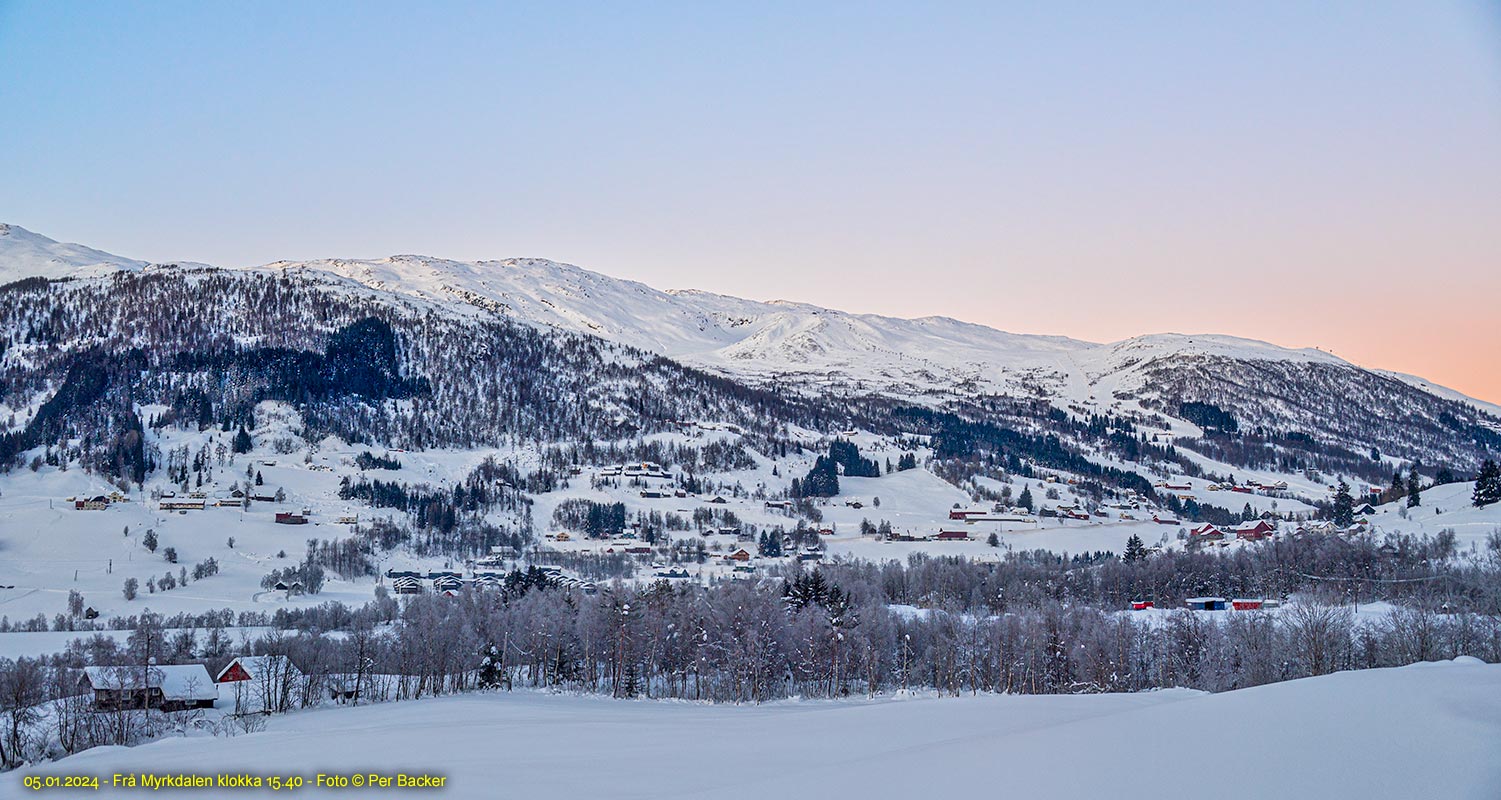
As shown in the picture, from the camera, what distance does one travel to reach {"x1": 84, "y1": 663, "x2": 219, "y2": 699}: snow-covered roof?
48656 mm

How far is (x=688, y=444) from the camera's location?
6801 inches

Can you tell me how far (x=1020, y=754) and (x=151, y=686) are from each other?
4970 centimetres

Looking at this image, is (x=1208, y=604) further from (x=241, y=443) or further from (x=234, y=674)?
(x=241, y=443)

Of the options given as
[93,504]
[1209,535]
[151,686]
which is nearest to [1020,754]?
[151,686]

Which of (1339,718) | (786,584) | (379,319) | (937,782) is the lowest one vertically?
(786,584)

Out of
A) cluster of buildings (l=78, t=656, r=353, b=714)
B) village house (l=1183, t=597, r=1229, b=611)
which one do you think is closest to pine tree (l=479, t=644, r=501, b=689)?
cluster of buildings (l=78, t=656, r=353, b=714)

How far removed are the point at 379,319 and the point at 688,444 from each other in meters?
72.6

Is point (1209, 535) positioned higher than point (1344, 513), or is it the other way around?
point (1344, 513)

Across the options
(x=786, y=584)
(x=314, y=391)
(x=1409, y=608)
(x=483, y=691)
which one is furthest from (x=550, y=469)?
(x=1409, y=608)

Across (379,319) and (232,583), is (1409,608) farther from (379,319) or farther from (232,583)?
(379,319)

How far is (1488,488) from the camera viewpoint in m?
100

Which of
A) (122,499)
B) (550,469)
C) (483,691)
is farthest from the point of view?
(550,469)

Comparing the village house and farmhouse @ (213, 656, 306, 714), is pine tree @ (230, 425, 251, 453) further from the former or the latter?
the village house

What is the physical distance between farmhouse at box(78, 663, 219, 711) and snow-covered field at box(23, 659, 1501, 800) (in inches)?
955
